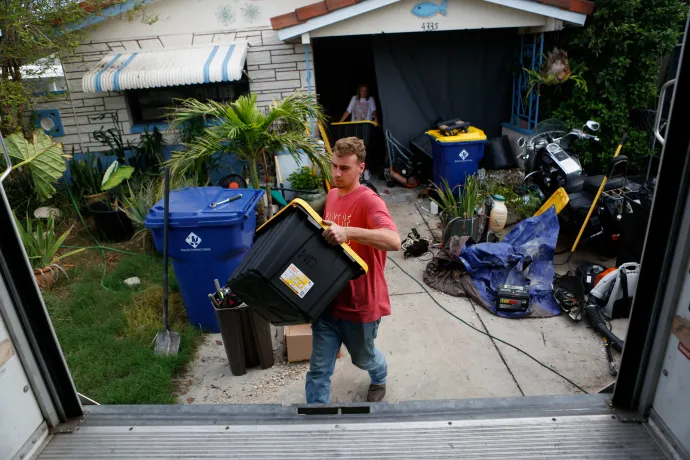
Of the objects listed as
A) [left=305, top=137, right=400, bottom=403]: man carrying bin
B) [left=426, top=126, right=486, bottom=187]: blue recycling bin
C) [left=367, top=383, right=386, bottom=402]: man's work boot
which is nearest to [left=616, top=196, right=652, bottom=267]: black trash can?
[left=426, top=126, right=486, bottom=187]: blue recycling bin

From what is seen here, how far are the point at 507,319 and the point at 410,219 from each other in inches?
109

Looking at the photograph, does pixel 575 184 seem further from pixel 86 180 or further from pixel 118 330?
pixel 86 180

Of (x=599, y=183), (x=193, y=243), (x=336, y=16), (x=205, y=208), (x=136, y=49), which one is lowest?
(x=599, y=183)

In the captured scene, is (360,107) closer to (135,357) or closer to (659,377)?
(135,357)

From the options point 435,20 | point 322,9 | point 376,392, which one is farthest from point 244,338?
point 435,20

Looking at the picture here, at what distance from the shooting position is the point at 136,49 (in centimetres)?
768

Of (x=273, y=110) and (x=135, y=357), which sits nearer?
(x=135, y=357)

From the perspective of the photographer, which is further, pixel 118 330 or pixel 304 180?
pixel 304 180

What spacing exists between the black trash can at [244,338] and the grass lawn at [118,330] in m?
0.54

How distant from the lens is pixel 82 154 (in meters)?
7.88

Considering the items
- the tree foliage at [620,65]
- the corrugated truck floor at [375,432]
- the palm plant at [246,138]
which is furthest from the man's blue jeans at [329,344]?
the tree foliage at [620,65]

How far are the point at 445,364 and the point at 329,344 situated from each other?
141 cm

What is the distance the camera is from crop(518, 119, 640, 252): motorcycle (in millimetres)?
4941

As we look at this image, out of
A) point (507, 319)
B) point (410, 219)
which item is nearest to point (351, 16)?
point (410, 219)
